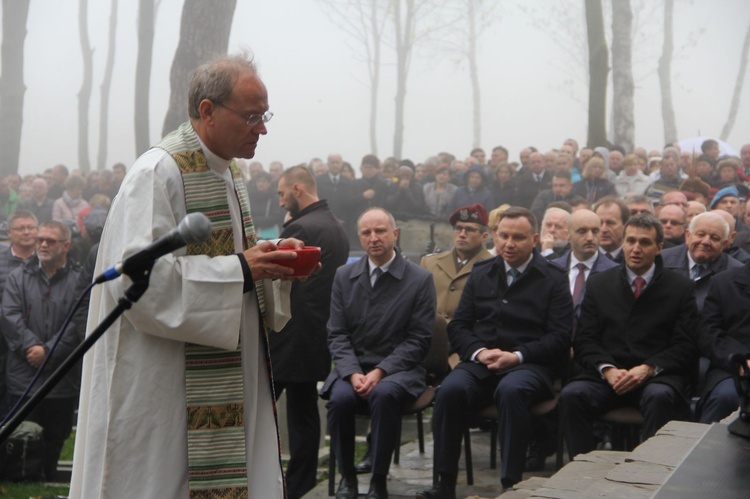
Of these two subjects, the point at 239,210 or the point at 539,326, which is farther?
the point at 539,326

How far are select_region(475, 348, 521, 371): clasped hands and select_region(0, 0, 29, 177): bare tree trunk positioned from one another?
14.7 metres

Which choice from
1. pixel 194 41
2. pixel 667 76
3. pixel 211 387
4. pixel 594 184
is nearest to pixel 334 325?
pixel 211 387

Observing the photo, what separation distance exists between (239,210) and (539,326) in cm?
319

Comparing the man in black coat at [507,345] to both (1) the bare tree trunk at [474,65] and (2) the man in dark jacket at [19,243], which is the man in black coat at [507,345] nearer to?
(2) the man in dark jacket at [19,243]

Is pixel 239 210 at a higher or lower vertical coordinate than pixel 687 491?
higher

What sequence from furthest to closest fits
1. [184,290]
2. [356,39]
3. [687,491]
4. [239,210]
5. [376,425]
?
[356,39] < [376,425] < [239,210] < [184,290] < [687,491]

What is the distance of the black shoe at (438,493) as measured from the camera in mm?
6113

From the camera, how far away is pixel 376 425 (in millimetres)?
6223

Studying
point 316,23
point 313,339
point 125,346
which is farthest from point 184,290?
point 316,23

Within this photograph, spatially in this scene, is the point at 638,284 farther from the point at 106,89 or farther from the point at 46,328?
the point at 106,89

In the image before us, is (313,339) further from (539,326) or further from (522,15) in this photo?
(522,15)

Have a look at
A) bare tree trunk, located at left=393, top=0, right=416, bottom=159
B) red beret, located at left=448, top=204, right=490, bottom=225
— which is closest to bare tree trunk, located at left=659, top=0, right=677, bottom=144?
bare tree trunk, located at left=393, top=0, right=416, bottom=159

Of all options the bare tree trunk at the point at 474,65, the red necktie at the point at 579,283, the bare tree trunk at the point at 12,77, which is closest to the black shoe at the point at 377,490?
the red necktie at the point at 579,283

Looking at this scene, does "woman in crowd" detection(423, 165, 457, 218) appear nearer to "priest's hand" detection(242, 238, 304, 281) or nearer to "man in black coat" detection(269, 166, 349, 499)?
"man in black coat" detection(269, 166, 349, 499)
